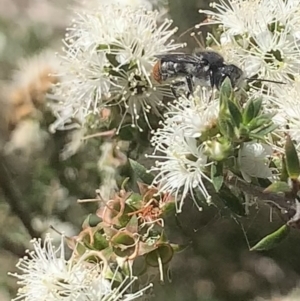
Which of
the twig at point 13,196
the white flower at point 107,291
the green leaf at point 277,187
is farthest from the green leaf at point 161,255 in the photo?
the twig at point 13,196

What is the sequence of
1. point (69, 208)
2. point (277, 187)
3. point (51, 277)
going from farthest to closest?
1. point (69, 208)
2. point (51, 277)
3. point (277, 187)

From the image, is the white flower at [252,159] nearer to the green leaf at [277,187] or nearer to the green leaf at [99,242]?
the green leaf at [277,187]

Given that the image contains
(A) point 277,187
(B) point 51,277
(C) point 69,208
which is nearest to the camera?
(A) point 277,187

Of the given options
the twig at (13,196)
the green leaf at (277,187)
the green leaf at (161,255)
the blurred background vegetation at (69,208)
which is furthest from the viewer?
the twig at (13,196)

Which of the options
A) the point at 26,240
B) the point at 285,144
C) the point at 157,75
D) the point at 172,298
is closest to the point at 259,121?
the point at 285,144

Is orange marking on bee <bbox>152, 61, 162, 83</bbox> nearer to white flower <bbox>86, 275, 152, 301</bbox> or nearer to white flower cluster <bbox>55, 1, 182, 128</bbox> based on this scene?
white flower cluster <bbox>55, 1, 182, 128</bbox>

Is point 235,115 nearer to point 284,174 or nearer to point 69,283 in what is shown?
point 284,174

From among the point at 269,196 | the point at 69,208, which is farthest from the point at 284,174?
the point at 69,208
